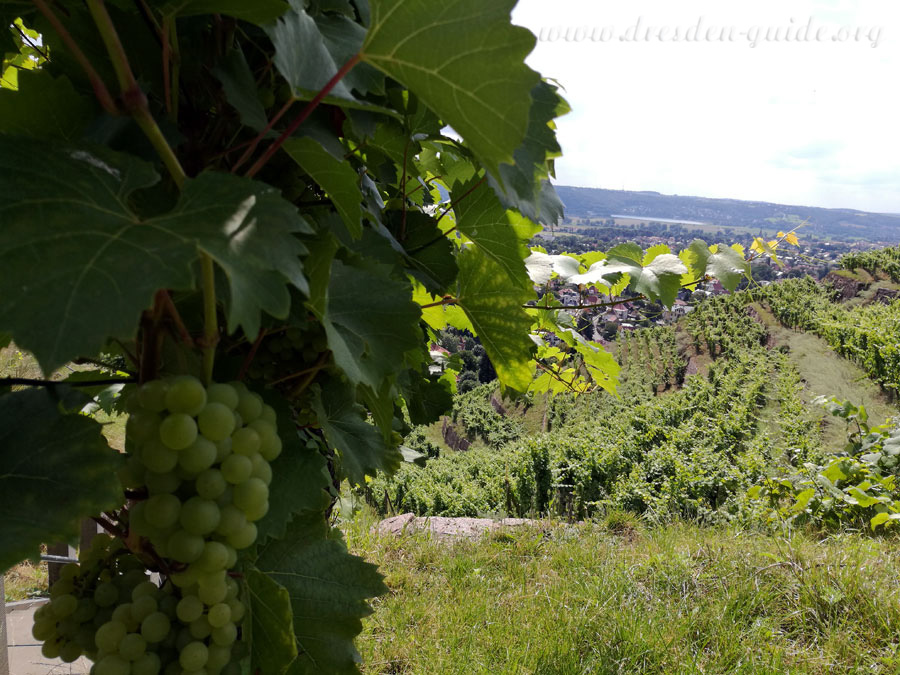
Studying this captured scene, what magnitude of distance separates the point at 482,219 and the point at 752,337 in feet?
67.3

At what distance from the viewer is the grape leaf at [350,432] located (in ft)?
3.40

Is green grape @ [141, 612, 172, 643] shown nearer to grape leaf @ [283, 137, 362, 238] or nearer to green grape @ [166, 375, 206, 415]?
green grape @ [166, 375, 206, 415]

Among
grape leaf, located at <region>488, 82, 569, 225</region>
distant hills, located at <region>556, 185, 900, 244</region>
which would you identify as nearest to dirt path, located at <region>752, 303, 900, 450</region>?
grape leaf, located at <region>488, 82, 569, 225</region>

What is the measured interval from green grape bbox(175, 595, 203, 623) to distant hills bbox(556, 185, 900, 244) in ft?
236

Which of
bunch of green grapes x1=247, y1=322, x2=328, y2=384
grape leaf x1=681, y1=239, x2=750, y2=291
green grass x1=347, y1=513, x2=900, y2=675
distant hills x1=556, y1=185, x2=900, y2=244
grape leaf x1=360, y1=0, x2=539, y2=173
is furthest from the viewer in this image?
distant hills x1=556, y1=185, x2=900, y2=244

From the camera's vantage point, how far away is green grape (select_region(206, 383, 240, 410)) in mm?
606

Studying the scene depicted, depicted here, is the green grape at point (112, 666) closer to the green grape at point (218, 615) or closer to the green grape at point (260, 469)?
the green grape at point (218, 615)

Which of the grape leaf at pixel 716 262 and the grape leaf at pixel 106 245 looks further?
the grape leaf at pixel 716 262

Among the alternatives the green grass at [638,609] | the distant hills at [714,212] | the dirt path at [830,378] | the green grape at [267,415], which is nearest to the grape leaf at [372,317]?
the green grape at [267,415]

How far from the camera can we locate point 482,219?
4.40 feet

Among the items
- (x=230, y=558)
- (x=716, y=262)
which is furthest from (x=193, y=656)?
(x=716, y=262)

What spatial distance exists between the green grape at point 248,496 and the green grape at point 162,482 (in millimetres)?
59

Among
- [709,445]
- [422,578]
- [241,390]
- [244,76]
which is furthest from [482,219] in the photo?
[709,445]

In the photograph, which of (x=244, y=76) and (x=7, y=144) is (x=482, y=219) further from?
(x=7, y=144)
